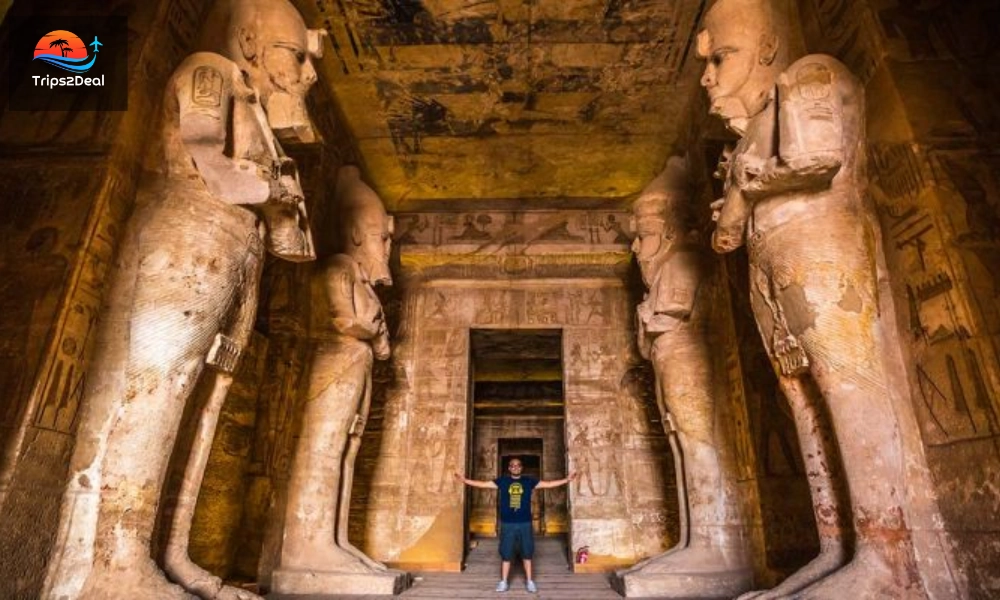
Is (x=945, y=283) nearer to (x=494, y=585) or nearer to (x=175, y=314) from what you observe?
(x=175, y=314)

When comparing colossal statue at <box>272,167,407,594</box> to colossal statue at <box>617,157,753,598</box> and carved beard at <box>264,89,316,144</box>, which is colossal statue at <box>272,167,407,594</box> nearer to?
carved beard at <box>264,89,316,144</box>

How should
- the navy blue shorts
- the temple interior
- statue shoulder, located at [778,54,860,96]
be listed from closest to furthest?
the temple interior → statue shoulder, located at [778,54,860,96] → the navy blue shorts

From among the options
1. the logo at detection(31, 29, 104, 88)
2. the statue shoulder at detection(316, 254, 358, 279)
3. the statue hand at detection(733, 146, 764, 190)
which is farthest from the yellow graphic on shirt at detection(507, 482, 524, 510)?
the logo at detection(31, 29, 104, 88)

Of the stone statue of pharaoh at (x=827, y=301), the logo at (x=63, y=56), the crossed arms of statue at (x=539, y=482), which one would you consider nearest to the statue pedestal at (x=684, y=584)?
the crossed arms of statue at (x=539, y=482)

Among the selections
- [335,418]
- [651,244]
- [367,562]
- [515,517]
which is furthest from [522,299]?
[367,562]

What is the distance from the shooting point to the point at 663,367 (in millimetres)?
4934

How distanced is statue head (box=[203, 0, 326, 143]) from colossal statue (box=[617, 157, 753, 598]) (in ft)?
10.6

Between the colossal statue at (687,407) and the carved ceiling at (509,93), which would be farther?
the carved ceiling at (509,93)

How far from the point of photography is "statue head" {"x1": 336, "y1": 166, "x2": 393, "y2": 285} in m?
5.37

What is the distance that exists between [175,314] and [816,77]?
3462mm

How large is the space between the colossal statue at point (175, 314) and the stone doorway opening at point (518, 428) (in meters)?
7.92

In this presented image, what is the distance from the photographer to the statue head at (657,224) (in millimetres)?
5215

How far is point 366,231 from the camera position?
541cm

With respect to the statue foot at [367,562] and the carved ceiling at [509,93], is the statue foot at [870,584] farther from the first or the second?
the carved ceiling at [509,93]
